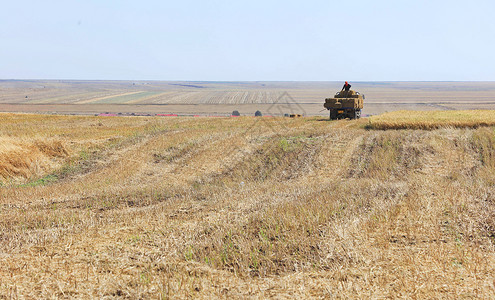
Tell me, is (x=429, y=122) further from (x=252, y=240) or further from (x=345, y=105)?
(x=252, y=240)

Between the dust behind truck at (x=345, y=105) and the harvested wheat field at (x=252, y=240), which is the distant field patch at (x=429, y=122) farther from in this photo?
the harvested wheat field at (x=252, y=240)

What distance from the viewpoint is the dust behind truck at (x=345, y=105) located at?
29.8 metres

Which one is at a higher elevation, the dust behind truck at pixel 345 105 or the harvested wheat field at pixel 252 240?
the dust behind truck at pixel 345 105

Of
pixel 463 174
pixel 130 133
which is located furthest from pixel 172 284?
pixel 130 133

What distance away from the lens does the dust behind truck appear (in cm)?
2984

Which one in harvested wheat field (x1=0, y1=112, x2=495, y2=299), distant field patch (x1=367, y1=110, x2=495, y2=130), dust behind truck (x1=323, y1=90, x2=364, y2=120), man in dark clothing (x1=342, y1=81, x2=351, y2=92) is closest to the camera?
harvested wheat field (x1=0, y1=112, x2=495, y2=299)

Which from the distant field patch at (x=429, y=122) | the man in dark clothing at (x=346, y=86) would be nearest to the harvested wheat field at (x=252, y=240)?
the distant field patch at (x=429, y=122)

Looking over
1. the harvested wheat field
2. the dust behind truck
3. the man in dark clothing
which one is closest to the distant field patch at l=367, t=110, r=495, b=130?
the dust behind truck

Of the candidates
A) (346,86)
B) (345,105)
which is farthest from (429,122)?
(346,86)

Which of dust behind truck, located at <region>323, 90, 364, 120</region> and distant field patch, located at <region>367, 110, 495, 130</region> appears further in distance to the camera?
dust behind truck, located at <region>323, 90, 364, 120</region>

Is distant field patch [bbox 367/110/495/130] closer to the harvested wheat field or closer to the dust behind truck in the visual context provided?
the dust behind truck

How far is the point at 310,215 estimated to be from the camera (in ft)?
23.4

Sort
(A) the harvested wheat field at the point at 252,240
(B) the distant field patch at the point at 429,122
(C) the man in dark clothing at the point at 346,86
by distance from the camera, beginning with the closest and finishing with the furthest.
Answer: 1. (A) the harvested wheat field at the point at 252,240
2. (B) the distant field patch at the point at 429,122
3. (C) the man in dark clothing at the point at 346,86

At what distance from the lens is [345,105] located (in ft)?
98.5
